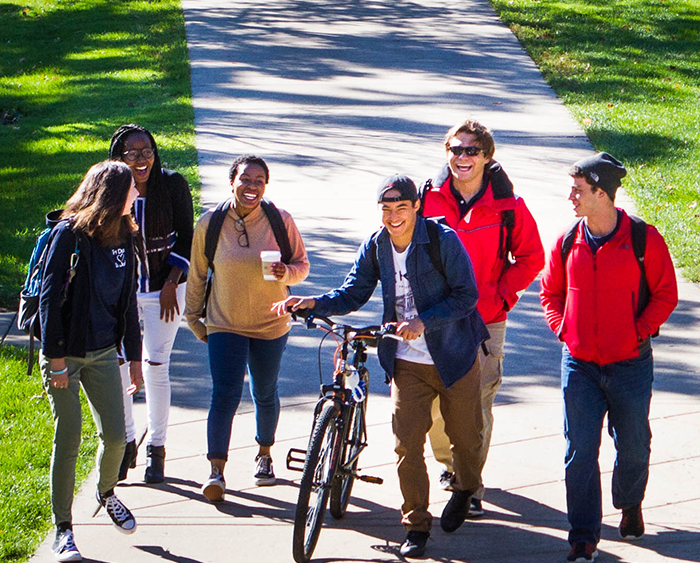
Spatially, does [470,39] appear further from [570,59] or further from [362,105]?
[362,105]

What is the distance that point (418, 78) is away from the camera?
1638 cm

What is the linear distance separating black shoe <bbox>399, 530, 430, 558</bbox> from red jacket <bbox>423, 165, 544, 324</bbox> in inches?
47.0

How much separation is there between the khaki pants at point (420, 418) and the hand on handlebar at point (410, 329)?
34cm

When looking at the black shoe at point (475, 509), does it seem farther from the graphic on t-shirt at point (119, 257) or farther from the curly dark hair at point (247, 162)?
the graphic on t-shirt at point (119, 257)

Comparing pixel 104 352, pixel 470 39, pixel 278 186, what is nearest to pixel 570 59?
pixel 470 39

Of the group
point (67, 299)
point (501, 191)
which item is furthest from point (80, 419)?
point (501, 191)

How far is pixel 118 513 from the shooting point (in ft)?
16.6

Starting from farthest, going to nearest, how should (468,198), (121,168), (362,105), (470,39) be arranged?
(470,39) → (362,105) → (468,198) → (121,168)

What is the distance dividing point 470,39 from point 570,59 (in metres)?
2.42

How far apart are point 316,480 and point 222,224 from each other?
5.10ft

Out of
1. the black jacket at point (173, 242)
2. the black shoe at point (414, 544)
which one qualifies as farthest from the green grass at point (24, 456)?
the black shoe at point (414, 544)

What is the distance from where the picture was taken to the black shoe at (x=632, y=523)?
197 inches

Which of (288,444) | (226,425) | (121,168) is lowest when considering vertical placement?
(288,444)

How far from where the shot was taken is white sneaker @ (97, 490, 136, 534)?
16.5ft
